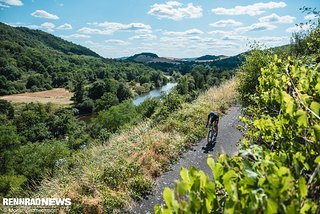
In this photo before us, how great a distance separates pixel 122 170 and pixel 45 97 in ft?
303

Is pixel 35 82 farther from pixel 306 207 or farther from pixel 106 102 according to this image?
pixel 306 207

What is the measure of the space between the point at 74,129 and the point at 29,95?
2163 inches

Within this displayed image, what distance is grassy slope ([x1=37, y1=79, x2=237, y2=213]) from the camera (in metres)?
6.08

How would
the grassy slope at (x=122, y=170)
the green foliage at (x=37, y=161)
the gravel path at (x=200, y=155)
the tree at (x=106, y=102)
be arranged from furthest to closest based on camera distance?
the tree at (x=106, y=102), the green foliage at (x=37, y=161), the gravel path at (x=200, y=155), the grassy slope at (x=122, y=170)

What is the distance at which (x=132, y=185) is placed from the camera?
6.64 m

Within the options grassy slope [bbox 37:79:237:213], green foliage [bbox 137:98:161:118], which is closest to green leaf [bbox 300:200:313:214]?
grassy slope [bbox 37:79:237:213]

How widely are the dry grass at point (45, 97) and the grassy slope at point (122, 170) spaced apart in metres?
77.9

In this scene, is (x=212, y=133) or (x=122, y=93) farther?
(x=122, y=93)

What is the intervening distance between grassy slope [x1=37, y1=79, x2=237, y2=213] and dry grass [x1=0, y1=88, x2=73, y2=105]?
7794 cm

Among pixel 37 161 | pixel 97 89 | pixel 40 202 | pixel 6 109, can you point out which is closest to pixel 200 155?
pixel 40 202

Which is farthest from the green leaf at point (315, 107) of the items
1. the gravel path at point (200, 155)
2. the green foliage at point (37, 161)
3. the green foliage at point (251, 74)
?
the green foliage at point (37, 161)

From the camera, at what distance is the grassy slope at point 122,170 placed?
6.08m

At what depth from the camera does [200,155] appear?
8750 mm

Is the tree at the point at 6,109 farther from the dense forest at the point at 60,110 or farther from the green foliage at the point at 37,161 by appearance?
the green foliage at the point at 37,161
